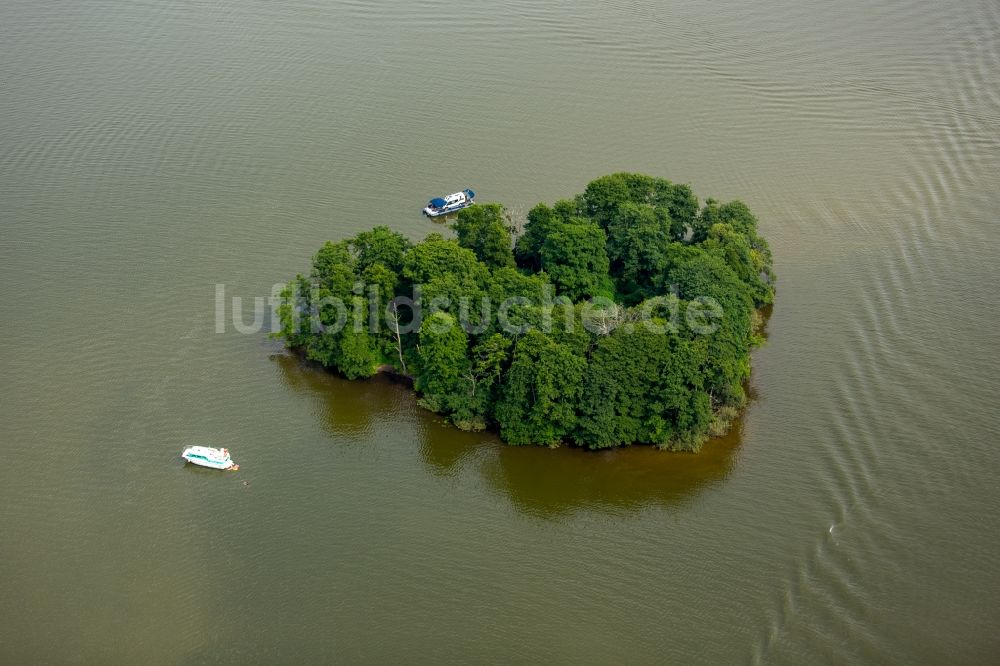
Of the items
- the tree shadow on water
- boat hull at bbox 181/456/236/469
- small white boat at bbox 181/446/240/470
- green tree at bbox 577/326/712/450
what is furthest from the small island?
boat hull at bbox 181/456/236/469

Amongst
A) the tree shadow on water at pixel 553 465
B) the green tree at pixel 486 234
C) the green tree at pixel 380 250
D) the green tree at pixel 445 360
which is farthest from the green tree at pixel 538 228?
the tree shadow on water at pixel 553 465

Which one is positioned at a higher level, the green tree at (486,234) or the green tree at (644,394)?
the green tree at (486,234)

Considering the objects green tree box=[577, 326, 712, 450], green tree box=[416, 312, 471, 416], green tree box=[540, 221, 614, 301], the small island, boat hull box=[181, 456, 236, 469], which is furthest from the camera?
green tree box=[540, 221, 614, 301]

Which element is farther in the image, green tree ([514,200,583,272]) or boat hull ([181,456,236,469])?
green tree ([514,200,583,272])

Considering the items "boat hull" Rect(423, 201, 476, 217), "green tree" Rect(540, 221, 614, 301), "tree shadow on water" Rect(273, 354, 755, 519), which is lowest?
"tree shadow on water" Rect(273, 354, 755, 519)

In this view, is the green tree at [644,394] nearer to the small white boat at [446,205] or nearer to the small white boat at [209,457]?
the small white boat at [209,457]

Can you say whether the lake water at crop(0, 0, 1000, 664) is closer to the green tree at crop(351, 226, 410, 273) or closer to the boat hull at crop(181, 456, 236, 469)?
the boat hull at crop(181, 456, 236, 469)

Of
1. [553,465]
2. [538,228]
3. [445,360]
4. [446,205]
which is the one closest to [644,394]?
[553,465]
